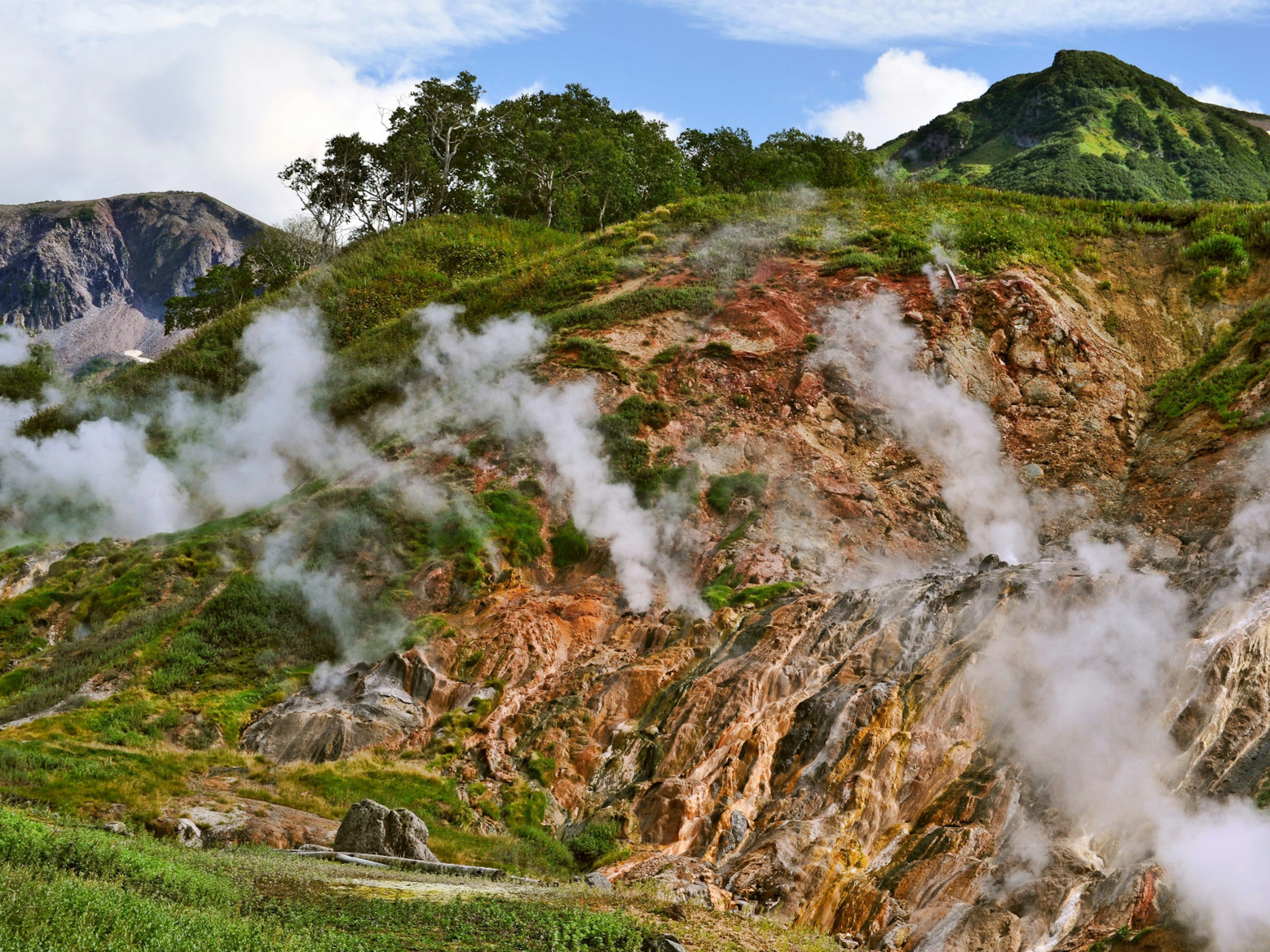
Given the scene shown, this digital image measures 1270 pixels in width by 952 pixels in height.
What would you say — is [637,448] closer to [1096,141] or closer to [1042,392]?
[1042,392]

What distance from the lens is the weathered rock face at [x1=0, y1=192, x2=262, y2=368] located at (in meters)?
106

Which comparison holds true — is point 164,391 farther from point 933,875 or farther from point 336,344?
point 933,875

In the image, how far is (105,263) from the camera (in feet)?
366

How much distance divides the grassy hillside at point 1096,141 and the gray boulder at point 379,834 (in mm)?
50911

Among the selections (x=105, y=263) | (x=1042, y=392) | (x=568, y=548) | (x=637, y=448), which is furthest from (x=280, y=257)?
(x=105, y=263)

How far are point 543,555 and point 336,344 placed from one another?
45.4ft

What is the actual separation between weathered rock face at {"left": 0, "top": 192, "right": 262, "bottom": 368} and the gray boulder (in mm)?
102524

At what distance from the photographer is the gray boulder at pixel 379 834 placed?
12484 mm

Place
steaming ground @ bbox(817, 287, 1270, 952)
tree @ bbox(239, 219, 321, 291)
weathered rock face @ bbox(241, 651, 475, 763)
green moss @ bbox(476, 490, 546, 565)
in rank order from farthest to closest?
tree @ bbox(239, 219, 321, 291) < green moss @ bbox(476, 490, 546, 565) < weathered rock face @ bbox(241, 651, 475, 763) < steaming ground @ bbox(817, 287, 1270, 952)

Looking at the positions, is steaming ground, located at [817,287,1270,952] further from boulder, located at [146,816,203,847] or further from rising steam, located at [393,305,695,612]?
boulder, located at [146,816,203,847]

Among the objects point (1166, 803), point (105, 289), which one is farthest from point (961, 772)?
point (105, 289)

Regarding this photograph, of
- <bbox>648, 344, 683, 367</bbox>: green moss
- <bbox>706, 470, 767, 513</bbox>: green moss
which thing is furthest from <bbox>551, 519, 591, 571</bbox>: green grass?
<bbox>648, 344, 683, 367</bbox>: green moss

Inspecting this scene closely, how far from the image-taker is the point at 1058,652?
46.9 ft

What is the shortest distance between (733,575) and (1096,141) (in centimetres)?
5490
